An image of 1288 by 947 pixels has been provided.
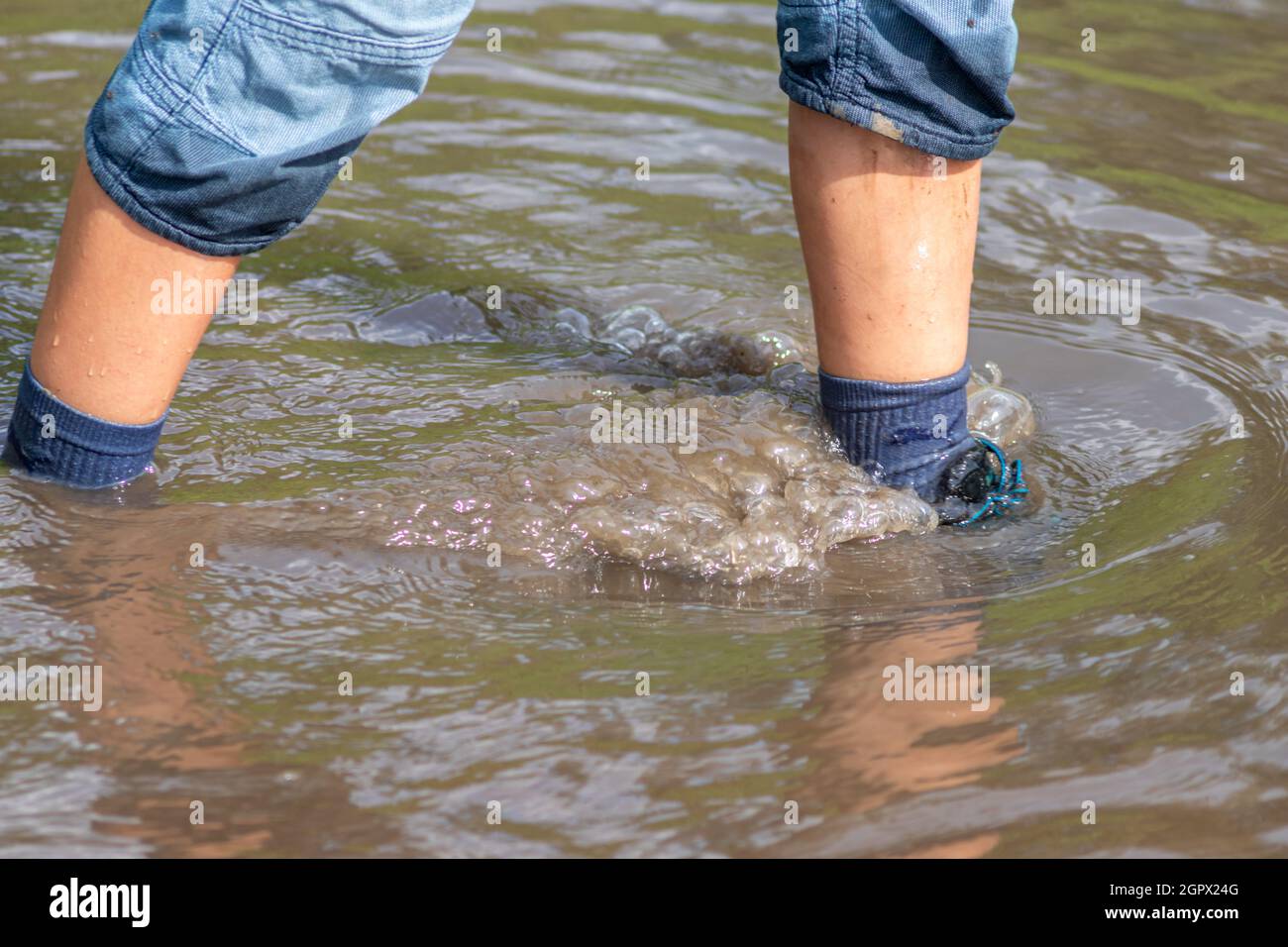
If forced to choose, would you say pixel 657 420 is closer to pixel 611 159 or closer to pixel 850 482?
pixel 850 482

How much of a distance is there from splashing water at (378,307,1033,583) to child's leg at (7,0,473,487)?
446mm

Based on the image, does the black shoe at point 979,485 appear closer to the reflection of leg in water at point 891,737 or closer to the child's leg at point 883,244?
the child's leg at point 883,244

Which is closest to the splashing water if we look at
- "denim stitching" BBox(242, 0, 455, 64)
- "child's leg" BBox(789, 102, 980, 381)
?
"child's leg" BBox(789, 102, 980, 381)

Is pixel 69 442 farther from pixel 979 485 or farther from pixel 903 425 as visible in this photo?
pixel 979 485

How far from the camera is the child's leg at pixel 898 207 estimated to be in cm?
200

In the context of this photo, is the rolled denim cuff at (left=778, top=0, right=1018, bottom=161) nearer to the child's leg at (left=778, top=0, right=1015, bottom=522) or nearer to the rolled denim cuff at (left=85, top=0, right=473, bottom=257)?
the child's leg at (left=778, top=0, right=1015, bottom=522)

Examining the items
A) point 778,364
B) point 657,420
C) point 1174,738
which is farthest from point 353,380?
point 1174,738

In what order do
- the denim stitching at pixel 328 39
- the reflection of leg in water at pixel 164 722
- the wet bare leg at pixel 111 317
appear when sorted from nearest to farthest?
the reflection of leg in water at pixel 164 722, the denim stitching at pixel 328 39, the wet bare leg at pixel 111 317

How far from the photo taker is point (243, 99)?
1.83 m

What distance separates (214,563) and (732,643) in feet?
2.33

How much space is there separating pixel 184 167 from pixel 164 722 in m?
0.71

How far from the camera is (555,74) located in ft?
14.2

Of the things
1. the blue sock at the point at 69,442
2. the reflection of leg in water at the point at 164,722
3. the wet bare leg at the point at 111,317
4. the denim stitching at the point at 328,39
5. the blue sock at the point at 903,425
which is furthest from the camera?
the blue sock at the point at 903,425

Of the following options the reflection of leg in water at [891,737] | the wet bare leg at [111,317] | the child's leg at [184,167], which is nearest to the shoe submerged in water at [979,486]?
the reflection of leg in water at [891,737]
